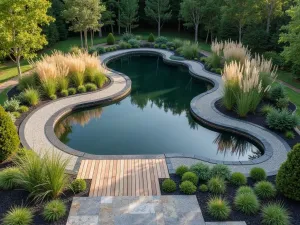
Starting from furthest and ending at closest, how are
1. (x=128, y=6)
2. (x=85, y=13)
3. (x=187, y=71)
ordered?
(x=128, y=6), (x=85, y=13), (x=187, y=71)

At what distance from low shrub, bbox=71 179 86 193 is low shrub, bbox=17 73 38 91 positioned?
6802 millimetres

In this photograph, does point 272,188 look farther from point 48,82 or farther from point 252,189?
point 48,82

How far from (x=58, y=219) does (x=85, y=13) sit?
15710 mm

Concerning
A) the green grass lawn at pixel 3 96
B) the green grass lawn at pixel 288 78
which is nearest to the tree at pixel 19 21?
the green grass lawn at pixel 3 96

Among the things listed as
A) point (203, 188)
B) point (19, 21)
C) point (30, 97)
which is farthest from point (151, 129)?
point (19, 21)

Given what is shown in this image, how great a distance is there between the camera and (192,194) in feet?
21.3

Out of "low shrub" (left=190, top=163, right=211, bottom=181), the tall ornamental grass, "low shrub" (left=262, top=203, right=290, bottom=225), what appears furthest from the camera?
"low shrub" (left=190, top=163, right=211, bottom=181)

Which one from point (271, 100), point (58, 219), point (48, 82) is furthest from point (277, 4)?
point (58, 219)

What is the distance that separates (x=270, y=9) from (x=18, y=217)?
18.9m

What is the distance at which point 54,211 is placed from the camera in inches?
225

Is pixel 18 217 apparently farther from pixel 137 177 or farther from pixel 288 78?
pixel 288 78

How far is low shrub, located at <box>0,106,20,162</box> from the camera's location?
7195 millimetres

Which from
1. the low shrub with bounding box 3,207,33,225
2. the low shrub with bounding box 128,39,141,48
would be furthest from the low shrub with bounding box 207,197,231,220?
the low shrub with bounding box 128,39,141,48

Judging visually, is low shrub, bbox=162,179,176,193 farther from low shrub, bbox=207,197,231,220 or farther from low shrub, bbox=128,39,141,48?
low shrub, bbox=128,39,141,48
